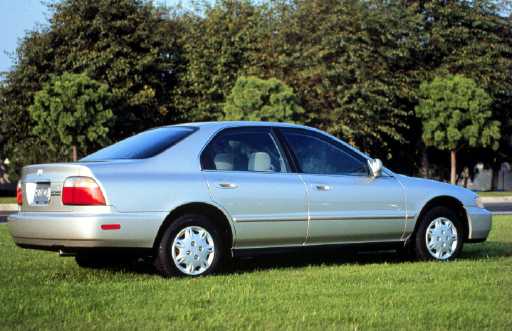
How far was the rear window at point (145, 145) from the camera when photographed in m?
8.63

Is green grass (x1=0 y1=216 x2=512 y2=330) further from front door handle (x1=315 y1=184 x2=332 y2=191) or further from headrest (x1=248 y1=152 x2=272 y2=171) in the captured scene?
headrest (x1=248 y1=152 x2=272 y2=171)

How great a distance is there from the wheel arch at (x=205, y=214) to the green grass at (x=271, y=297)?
1.27ft

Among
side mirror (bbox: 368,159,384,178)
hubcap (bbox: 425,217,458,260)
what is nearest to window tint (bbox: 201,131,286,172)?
side mirror (bbox: 368,159,384,178)

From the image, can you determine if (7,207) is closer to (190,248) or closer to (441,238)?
(441,238)

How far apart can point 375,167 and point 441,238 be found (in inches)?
46.4

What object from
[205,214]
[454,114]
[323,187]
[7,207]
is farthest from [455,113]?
[205,214]

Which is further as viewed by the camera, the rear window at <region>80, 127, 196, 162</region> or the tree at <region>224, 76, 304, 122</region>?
the tree at <region>224, 76, 304, 122</region>

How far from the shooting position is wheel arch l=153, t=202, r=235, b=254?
8.33 meters

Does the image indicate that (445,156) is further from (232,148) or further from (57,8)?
(232,148)

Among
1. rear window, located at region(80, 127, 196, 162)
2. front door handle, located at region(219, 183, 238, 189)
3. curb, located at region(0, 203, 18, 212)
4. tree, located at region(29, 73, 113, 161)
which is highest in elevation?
tree, located at region(29, 73, 113, 161)

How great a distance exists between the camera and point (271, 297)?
7020 mm

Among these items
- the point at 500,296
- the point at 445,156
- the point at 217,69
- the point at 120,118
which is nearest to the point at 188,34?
the point at 217,69

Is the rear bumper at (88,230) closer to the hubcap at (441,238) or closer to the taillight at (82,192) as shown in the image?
the taillight at (82,192)

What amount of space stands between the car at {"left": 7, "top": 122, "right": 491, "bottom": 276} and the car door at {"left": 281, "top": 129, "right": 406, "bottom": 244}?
0.01 m
